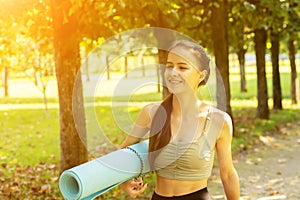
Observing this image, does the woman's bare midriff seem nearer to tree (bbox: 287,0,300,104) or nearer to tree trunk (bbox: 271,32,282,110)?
tree (bbox: 287,0,300,104)

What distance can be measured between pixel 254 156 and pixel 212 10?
11.7 ft

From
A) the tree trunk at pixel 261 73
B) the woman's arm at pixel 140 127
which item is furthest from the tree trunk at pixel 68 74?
the tree trunk at pixel 261 73

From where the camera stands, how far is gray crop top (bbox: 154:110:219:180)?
2.79m

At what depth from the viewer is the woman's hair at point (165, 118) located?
9.20 feet

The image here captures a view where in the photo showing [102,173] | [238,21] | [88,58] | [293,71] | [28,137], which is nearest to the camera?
[102,173]

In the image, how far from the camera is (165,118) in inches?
114

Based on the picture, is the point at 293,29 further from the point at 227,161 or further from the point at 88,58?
the point at 227,161

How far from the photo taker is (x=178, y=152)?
2789 millimetres

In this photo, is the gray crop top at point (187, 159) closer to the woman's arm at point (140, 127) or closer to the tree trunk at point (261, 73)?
the woman's arm at point (140, 127)

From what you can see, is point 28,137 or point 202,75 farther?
point 28,137

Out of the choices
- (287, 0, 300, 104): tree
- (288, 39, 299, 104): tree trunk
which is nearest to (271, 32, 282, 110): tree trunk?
(287, 0, 300, 104): tree

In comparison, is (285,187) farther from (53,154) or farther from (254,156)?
(53,154)

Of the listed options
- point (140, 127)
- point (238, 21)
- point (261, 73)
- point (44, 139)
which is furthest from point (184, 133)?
point (261, 73)

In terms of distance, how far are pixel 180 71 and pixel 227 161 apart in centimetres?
62
